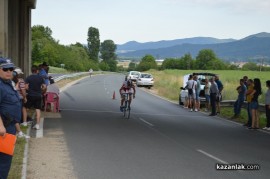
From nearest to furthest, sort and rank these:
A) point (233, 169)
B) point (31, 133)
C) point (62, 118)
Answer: point (233, 169) < point (31, 133) < point (62, 118)

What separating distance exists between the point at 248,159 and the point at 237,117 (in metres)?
10.7

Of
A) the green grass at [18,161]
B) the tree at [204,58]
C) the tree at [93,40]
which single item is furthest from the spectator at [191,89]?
the tree at [93,40]

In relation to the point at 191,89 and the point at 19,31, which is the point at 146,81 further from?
the point at 191,89

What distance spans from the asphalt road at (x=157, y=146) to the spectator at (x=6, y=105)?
2659 mm

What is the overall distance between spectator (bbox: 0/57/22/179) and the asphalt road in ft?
8.72

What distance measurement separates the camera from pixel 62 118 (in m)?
17.1

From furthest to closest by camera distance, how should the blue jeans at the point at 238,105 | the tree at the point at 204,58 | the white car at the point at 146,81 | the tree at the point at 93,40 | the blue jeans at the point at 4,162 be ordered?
1. the tree at the point at 93,40
2. the tree at the point at 204,58
3. the white car at the point at 146,81
4. the blue jeans at the point at 238,105
5. the blue jeans at the point at 4,162

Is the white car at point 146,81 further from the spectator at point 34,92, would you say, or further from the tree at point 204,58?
the tree at point 204,58

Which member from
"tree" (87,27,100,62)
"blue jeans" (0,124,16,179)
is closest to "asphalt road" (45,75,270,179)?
"blue jeans" (0,124,16,179)

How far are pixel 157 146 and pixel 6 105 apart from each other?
6634mm

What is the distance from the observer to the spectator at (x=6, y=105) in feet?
18.6

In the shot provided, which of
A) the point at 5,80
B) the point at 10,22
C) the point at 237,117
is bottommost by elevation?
the point at 237,117

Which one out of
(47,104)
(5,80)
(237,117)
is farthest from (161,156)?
(237,117)

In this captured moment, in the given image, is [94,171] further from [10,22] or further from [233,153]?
[10,22]
